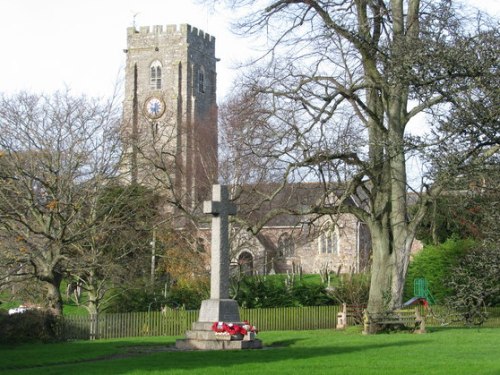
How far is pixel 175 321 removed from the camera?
3231 centimetres

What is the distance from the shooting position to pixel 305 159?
2800 cm

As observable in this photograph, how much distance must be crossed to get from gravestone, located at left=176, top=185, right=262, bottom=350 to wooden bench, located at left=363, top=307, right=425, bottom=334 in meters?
6.21

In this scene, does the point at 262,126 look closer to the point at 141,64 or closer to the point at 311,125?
the point at 311,125

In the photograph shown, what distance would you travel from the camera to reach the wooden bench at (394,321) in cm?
2865

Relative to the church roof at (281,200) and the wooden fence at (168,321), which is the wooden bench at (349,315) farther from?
the church roof at (281,200)

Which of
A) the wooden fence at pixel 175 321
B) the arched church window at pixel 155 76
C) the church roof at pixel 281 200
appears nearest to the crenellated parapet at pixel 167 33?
the arched church window at pixel 155 76

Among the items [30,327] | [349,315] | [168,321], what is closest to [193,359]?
[30,327]

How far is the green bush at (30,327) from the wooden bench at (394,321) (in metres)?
10.1

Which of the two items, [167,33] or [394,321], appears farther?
[167,33]

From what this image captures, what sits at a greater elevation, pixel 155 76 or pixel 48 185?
pixel 155 76

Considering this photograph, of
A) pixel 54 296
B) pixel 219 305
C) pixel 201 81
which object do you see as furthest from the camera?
pixel 201 81

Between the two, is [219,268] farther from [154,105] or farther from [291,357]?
[154,105]

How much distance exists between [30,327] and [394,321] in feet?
38.5

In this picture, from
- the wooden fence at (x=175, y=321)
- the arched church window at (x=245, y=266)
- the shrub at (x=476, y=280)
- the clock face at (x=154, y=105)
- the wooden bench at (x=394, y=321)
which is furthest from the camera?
the clock face at (x=154, y=105)
